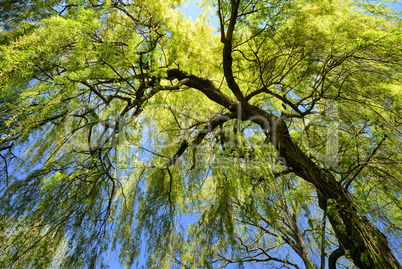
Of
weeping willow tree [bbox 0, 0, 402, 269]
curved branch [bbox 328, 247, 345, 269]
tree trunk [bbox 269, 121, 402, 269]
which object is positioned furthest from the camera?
curved branch [bbox 328, 247, 345, 269]

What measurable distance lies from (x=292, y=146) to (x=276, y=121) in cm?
33

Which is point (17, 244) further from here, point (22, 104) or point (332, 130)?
point (332, 130)

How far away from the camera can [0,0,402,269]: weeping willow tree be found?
5.39 feet

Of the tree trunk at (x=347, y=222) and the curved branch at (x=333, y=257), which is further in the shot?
the curved branch at (x=333, y=257)

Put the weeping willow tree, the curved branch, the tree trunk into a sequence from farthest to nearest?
the curved branch, the tree trunk, the weeping willow tree

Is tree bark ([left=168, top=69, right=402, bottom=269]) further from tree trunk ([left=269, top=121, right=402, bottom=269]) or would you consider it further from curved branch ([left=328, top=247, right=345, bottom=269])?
curved branch ([left=328, top=247, right=345, bottom=269])

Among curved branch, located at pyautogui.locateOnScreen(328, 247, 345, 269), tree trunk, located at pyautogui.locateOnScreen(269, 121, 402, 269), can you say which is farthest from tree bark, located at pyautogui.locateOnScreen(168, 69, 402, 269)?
curved branch, located at pyautogui.locateOnScreen(328, 247, 345, 269)

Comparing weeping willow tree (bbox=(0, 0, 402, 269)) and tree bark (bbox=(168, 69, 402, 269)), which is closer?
weeping willow tree (bbox=(0, 0, 402, 269))

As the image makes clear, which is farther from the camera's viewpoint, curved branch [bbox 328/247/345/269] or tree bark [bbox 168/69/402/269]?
curved branch [bbox 328/247/345/269]

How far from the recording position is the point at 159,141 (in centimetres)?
320

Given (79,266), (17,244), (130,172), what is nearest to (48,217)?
(17,244)

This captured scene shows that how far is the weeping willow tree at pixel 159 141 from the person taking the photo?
5.39ft

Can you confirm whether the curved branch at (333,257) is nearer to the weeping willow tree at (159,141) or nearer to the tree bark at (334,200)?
the weeping willow tree at (159,141)

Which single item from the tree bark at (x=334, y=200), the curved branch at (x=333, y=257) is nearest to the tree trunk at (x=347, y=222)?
the tree bark at (x=334, y=200)
